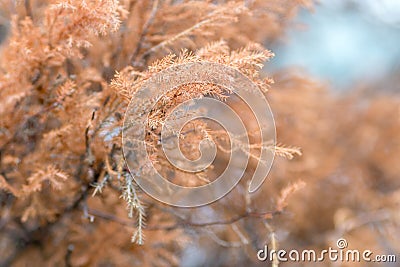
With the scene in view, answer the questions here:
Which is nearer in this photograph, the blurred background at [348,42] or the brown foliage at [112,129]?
the brown foliage at [112,129]

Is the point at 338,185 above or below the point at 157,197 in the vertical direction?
below

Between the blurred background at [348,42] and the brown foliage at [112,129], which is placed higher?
the brown foliage at [112,129]

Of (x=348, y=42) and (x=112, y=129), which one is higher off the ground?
(x=112, y=129)

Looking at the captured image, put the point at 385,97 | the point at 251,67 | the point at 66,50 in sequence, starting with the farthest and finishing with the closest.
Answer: the point at 385,97
the point at 66,50
the point at 251,67

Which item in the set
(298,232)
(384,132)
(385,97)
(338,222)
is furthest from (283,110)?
(385,97)

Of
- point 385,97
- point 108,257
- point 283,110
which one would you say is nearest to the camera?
point 108,257

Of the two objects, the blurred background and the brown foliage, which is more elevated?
the brown foliage

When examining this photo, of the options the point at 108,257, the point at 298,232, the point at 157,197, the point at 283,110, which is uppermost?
the point at 157,197

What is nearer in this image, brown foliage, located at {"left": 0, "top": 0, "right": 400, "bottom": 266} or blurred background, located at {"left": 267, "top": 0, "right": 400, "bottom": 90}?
brown foliage, located at {"left": 0, "top": 0, "right": 400, "bottom": 266}

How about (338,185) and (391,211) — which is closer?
(391,211)

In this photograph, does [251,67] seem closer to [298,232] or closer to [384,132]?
[298,232]

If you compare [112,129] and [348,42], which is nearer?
[112,129]
